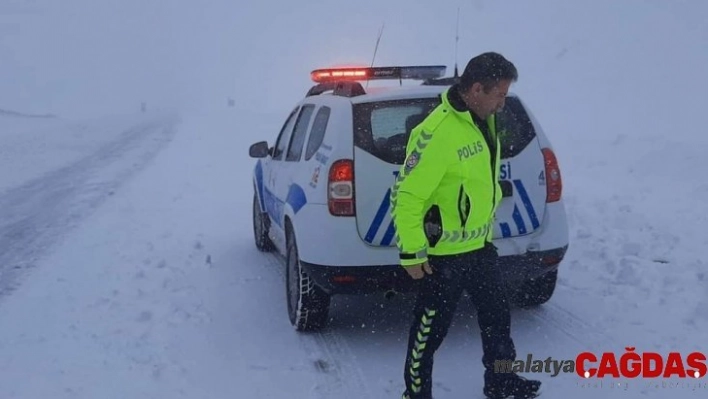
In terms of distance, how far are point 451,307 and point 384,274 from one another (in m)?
1.12

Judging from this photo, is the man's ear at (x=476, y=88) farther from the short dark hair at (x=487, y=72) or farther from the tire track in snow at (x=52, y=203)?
the tire track in snow at (x=52, y=203)

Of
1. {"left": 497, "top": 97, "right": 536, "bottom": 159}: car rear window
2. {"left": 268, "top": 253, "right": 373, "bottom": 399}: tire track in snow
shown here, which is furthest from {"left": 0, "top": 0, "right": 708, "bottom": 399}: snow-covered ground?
{"left": 497, "top": 97, "right": 536, "bottom": 159}: car rear window

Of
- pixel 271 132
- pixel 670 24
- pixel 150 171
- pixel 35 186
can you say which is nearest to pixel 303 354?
pixel 35 186

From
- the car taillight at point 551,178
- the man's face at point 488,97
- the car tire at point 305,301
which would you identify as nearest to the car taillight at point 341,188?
the car tire at point 305,301

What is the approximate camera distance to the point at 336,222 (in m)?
5.28

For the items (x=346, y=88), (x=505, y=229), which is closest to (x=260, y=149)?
(x=346, y=88)

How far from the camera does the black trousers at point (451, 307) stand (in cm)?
409

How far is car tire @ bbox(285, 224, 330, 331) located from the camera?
5738 mm

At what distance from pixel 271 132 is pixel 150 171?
1408cm

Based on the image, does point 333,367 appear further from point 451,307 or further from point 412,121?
point 412,121

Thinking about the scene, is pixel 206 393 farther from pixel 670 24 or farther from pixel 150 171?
pixel 670 24

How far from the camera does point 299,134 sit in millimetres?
6887

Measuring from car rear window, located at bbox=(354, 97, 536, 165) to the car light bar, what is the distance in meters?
0.83
